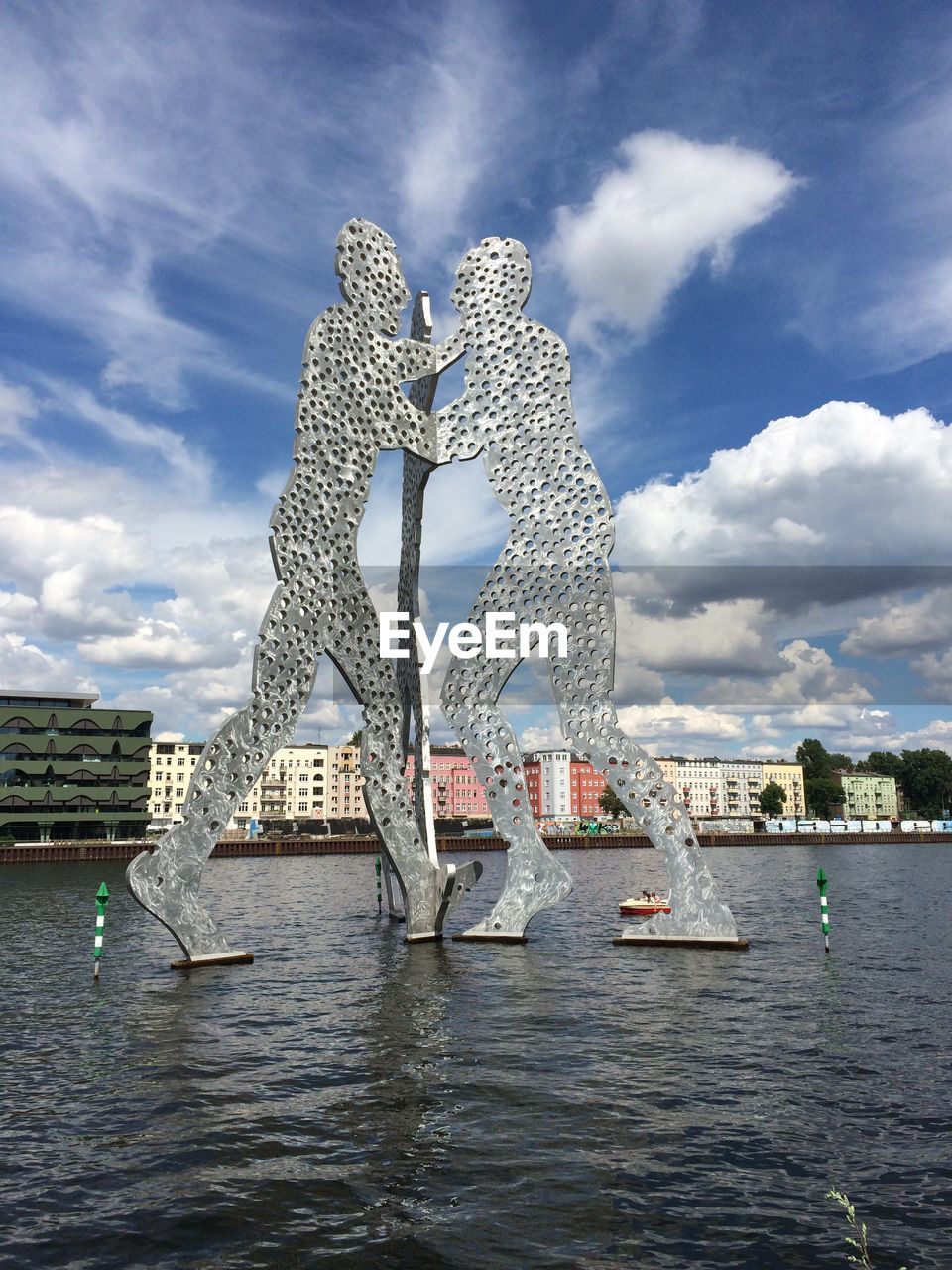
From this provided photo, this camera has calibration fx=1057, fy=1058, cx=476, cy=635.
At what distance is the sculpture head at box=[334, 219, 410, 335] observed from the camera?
22484 millimetres

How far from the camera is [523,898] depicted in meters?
23.1

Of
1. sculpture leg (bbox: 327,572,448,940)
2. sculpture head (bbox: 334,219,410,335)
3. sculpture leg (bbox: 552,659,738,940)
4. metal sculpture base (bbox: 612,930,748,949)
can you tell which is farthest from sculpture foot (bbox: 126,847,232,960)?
sculpture head (bbox: 334,219,410,335)

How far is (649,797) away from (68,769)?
7485cm

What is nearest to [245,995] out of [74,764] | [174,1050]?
[174,1050]

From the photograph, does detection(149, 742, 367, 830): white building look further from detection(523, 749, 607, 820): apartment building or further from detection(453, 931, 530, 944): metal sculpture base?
detection(453, 931, 530, 944): metal sculpture base

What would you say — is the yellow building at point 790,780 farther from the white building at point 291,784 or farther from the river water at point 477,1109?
the river water at point 477,1109

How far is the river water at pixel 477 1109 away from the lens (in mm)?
8625

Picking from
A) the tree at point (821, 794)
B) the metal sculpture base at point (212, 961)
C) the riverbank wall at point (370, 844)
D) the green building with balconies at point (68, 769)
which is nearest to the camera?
the metal sculpture base at point (212, 961)

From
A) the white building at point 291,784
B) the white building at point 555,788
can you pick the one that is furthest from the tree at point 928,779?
the white building at point 291,784

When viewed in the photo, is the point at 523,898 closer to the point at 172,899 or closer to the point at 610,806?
the point at 172,899

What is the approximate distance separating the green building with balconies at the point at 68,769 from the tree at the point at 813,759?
114 metres

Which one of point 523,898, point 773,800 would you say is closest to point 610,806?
point 773,800

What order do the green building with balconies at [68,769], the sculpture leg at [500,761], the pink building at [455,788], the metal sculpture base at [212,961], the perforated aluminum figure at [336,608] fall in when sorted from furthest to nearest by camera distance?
the pink building at [455,788], the green building with balconies at [68,769], the sculpture leg at [500,761], the metal sculpture base at [212,961], the perforated aluminum figure at [336,608]

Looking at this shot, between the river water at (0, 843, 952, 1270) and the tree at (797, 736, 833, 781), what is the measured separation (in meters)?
154
